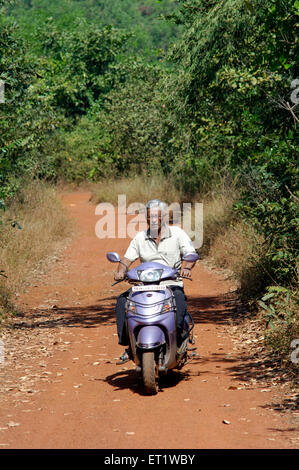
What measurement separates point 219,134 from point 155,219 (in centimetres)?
961

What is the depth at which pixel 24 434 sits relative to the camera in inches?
225

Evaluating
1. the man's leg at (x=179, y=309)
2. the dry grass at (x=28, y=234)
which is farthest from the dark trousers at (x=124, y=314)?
the dry grass at (x=28, y=234)

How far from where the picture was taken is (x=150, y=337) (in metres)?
6.71

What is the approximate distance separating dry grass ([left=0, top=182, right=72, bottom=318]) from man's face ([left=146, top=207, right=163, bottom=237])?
467 centimetres

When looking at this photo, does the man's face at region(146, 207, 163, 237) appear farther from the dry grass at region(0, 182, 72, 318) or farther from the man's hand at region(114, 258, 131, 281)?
the dry grass at region(0, 182, 72, 318)

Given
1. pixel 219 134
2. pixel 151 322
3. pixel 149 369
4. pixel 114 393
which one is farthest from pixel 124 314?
pixel 219 134

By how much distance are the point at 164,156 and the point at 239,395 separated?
2146 cm

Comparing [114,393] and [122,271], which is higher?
[122,271]

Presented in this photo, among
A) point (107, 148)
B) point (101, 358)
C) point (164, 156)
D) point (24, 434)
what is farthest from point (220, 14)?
point (107, 148)

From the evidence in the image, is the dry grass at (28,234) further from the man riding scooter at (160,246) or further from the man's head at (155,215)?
the man's head at (155,215)

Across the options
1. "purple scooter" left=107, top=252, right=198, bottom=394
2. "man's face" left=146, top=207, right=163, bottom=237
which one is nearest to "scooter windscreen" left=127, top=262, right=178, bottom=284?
"purple scooter" left=107, top=252, right=198, bottom=394

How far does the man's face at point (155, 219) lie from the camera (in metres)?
7.28

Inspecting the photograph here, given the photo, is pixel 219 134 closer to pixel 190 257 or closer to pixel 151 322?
pixel 190 257

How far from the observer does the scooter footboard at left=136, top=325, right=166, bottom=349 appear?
6672 millimetres
